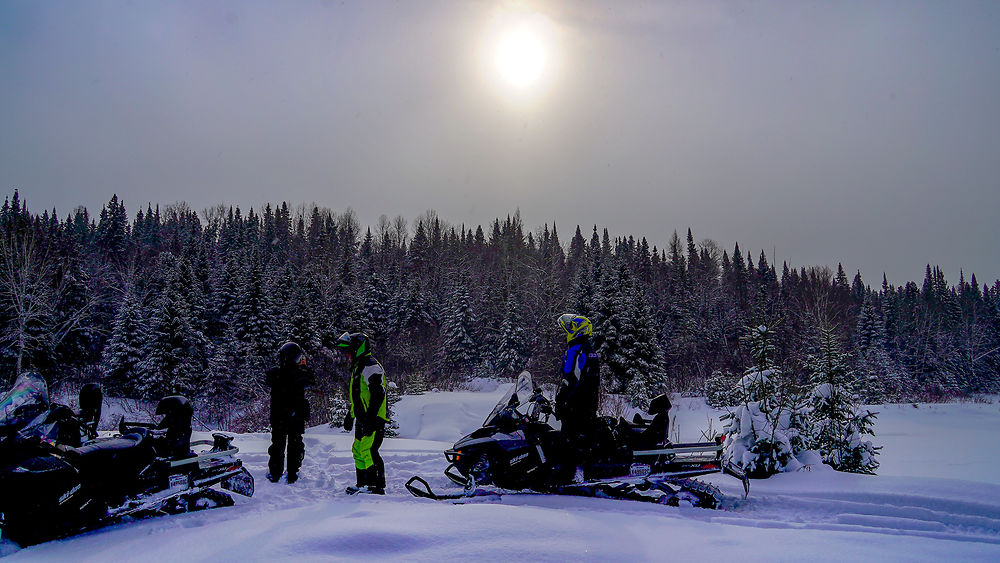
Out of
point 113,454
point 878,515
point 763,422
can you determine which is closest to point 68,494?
point 113,454

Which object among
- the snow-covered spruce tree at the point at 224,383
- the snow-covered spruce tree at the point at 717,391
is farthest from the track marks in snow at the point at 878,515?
the snow-covered spruce tree at the point at 224,383

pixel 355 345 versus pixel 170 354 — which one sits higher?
pixel 355 345

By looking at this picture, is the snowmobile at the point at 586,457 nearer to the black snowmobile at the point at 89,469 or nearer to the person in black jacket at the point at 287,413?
the person in black jacket at the point at 287,413

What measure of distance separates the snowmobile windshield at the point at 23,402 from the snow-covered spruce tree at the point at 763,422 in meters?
7.99

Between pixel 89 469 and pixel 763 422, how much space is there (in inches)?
309

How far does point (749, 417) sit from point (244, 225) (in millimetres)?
94677

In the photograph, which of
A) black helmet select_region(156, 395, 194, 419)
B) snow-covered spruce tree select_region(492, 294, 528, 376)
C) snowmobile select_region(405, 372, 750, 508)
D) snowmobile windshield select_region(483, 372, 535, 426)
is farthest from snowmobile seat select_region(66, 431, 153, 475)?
snow-covered spruce tree select_region(492, 294, 528, 376)

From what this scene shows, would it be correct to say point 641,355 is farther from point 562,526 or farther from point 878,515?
point 562,526

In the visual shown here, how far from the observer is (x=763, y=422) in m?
7.25

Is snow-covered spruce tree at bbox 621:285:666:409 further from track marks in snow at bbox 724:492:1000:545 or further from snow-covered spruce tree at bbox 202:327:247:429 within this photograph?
snow-covered spruce tree at bbox 202:327:247:429

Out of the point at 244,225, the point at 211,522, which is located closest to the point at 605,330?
the point at 211,522

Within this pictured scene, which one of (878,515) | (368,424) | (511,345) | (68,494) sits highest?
(511,345)

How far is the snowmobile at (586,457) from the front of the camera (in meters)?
6.06

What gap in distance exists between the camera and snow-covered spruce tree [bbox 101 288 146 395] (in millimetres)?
30203
